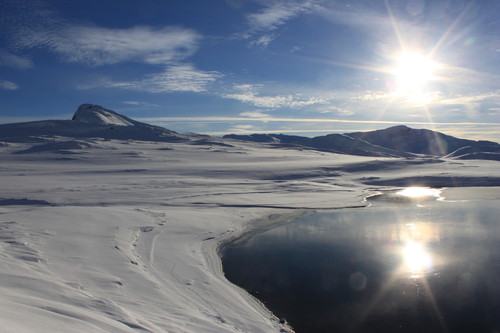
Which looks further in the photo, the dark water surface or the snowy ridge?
the snowy ridge

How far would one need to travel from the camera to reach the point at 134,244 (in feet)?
37.7

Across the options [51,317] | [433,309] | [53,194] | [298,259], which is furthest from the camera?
[53,194]

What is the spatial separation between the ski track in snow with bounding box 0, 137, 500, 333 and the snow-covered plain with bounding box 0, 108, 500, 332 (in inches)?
1.3

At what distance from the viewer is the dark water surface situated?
8.20 meters

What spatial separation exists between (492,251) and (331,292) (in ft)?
22.3

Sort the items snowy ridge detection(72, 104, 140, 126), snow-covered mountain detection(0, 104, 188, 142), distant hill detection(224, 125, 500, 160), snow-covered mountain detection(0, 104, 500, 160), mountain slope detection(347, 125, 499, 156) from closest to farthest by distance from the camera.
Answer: snow-covered mountain detection(0, 104, 188, 142) → snow-covered mountain detection(0, 104, 500, 160) → snowy ridge detection(72, 104, 140, 126) → distant hill detection(224, 125, 500, 160) → mountain slope detection(347, 125, 499, 156)

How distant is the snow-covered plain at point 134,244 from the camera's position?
246 inches

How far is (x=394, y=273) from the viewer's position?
10.8 m

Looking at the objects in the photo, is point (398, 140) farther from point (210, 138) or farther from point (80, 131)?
point (80, 131)

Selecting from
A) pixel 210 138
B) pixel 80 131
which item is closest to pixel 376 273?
pixel 210 138

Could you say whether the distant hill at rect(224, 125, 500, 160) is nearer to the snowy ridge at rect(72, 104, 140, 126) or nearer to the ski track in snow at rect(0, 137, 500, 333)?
the snowy ridge at rect(72, 104, 140, 126)

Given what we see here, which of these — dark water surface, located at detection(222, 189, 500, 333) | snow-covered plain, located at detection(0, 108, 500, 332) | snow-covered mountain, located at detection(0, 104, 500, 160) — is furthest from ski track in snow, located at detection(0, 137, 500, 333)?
snow-covered mountain, located at detection(0, 104, 500, 160)

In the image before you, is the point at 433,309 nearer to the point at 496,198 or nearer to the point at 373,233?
the point at 373,233

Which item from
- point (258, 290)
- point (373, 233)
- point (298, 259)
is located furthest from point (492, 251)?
point (258, 290)
